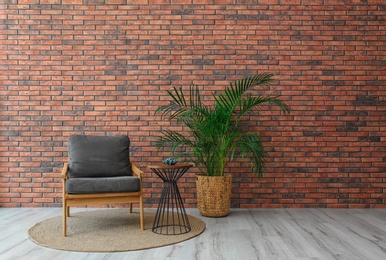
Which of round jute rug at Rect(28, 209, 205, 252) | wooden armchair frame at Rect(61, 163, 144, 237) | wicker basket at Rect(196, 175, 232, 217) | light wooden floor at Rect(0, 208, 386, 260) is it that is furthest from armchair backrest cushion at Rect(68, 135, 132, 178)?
wicker basket at Rect(196, 175, 232, 217)

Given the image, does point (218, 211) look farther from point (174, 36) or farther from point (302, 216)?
point (174, 36)

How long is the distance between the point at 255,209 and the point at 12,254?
2.73 metres

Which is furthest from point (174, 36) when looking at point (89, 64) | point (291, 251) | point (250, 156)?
point (291, 251)

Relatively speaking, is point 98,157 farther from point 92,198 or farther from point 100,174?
point 92,198

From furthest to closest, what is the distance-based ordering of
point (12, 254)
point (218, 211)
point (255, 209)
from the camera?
point (255, 209), point (218, 211), point (12, 254)

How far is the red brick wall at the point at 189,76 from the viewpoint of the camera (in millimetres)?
4535

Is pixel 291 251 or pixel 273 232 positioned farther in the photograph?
pixel 273 232

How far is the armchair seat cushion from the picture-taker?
10.7 feet

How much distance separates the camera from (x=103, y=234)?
3.29 m

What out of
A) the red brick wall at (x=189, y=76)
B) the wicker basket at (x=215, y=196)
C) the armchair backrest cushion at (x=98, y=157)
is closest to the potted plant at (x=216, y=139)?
the wicker basket at (x=215, y=196)

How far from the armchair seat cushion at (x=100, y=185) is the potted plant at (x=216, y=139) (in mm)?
792

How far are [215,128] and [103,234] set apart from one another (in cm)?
160

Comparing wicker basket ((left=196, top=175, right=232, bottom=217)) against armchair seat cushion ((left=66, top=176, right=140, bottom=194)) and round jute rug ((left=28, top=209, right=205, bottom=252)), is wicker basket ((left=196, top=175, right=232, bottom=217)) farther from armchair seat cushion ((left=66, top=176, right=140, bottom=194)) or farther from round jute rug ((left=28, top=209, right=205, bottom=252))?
armchair seat cushion ((left=66, top=176, right=140, bottom=194))

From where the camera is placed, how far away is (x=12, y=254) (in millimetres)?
2725
